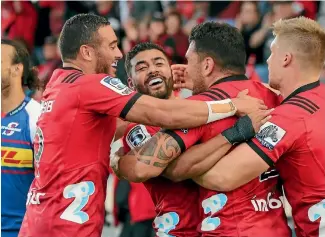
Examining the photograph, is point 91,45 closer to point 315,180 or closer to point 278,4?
point 315,180

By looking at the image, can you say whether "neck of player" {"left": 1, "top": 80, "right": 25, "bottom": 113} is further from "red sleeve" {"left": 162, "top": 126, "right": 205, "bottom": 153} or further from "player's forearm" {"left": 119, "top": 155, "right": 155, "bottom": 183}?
"red sleeve" {"left": 162, "top": 126, "right": 205, "bottom": 153}

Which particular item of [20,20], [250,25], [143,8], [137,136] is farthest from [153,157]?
[20,20]

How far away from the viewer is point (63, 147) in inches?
180

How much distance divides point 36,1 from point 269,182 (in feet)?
30.6

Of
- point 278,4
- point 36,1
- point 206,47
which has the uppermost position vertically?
point 206,47

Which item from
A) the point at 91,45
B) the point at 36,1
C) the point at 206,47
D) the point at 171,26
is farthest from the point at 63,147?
the point at 36,1

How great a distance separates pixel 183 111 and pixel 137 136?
53cm

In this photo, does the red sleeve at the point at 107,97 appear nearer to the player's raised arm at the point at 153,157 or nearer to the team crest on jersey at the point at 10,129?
the player's raised arm at the point at 153,157

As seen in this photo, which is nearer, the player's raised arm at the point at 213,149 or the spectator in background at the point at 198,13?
the player's raised arm at the point at 213,149

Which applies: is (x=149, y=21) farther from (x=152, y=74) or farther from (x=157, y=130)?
(x=157, y=130)

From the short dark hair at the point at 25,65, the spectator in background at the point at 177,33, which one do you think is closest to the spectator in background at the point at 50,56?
the spectator in background at the point at 177,33

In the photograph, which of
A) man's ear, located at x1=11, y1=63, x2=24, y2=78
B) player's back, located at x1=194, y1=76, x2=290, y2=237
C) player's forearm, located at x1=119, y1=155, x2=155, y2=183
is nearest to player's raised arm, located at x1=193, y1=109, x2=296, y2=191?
player's back, located at x1=194, y1=76, x2=290, y2=237

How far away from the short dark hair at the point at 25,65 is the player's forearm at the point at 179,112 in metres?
1.77

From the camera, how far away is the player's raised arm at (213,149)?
4344mm
